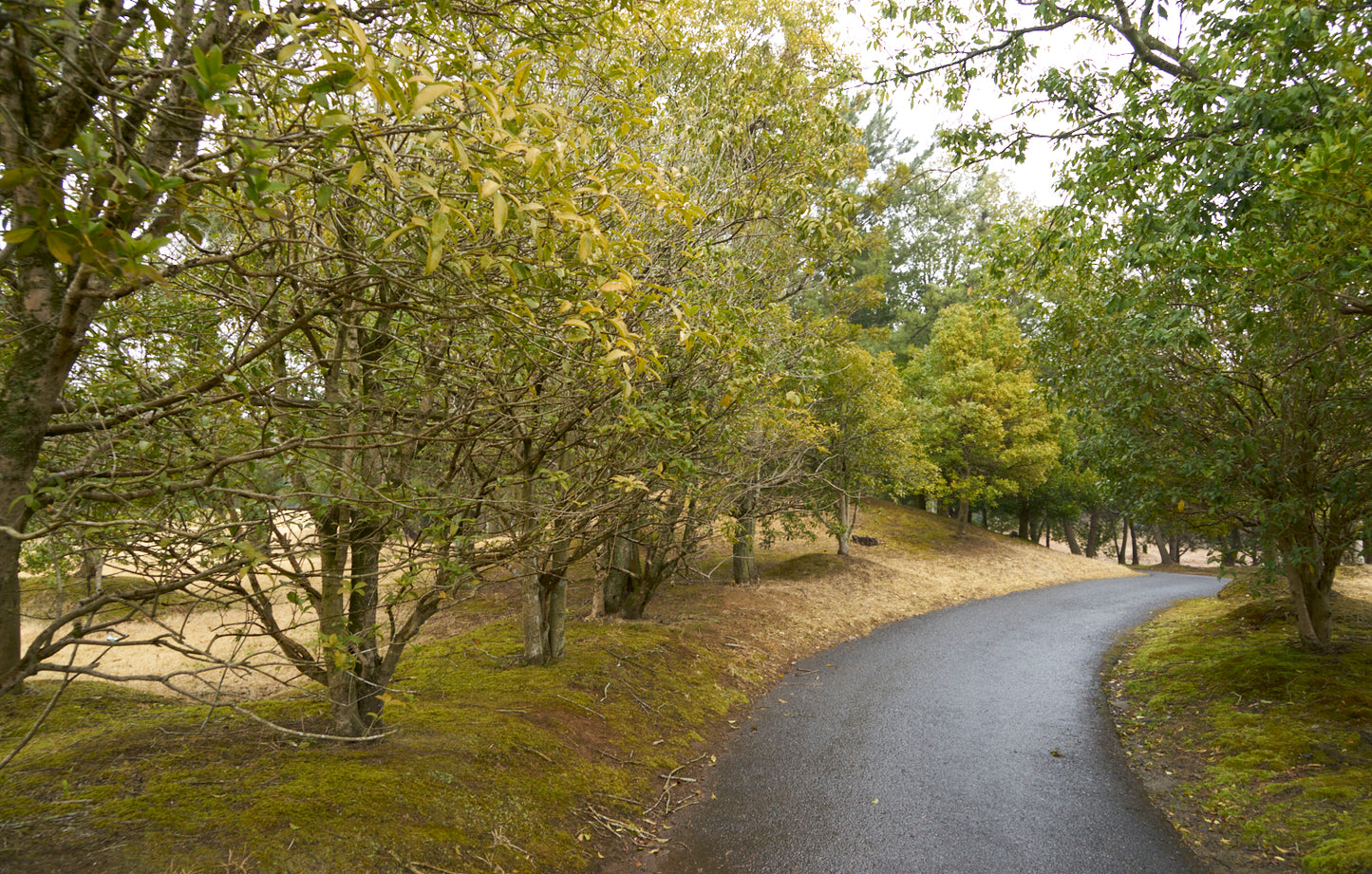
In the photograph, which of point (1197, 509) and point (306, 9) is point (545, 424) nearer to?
point (306, 9)

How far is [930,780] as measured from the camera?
6.77m

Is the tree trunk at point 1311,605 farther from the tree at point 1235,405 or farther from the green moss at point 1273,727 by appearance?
the green moss at point 1273,727

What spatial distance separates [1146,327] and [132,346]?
30.2 feet

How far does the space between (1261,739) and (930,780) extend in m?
3.65

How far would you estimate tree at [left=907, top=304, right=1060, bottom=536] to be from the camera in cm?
2569

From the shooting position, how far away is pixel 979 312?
968cm

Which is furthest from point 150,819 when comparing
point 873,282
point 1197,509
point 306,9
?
point 873,282

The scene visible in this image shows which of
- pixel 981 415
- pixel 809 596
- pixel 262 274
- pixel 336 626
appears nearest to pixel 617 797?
pixel 336 626

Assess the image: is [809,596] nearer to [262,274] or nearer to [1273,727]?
[1273,727]

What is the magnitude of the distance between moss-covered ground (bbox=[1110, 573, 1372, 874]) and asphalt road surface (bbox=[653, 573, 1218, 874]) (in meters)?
0.37

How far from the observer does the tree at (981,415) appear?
2569 centimetres

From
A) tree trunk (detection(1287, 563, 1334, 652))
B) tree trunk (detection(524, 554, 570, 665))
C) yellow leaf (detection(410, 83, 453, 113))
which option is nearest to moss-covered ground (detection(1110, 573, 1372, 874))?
tree trunk (detection(1287, 563, 1334, 652))

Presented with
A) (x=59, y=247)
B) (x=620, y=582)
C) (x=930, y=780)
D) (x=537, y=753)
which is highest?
(x=59, y=247)

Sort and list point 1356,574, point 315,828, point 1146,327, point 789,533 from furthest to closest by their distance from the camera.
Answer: point 1356,574, point 789,533, point 1146,327, point 315,828
